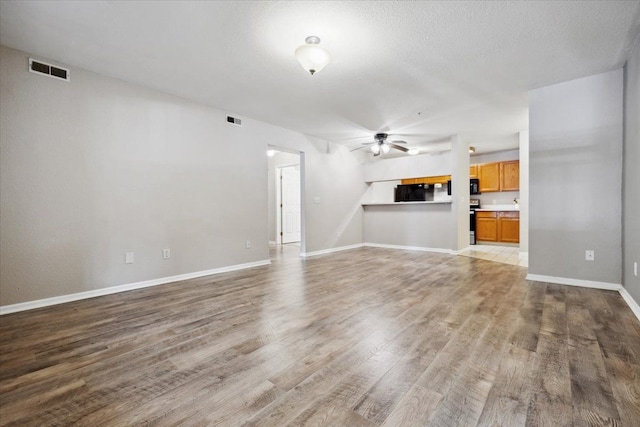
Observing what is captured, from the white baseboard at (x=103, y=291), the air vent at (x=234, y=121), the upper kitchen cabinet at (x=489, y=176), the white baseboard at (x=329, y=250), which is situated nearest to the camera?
the white baseboard at (x=103, y=291)

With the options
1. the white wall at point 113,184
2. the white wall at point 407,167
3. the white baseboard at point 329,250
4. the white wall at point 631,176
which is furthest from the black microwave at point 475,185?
the white wall at point 113,184

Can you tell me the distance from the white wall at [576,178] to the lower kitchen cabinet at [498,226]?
3599 millimetres

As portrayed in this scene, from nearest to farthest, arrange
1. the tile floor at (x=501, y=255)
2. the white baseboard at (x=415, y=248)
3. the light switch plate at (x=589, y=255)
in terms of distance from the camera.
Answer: the light switch plate at (x=589, y=255) → the tile floor at (x=501, y=255) → the white baseboard at (x=415, y=248)

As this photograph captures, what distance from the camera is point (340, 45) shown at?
263cm

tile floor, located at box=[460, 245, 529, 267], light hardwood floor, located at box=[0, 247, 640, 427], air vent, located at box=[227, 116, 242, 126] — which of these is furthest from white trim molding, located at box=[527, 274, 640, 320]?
air vent, located at box=[227, 116, 242, 126]

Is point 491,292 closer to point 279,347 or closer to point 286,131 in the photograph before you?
point 279,347

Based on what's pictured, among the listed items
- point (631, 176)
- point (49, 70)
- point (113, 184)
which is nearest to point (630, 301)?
point (631, 176)

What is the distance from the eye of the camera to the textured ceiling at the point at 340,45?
2.19 meters

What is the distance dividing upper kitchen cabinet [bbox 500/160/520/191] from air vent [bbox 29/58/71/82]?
8401mm

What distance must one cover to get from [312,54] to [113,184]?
2727 mm

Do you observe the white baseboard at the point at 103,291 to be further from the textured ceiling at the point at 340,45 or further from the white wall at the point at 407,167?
the white wall at the point at 407,167

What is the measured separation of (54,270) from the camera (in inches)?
115

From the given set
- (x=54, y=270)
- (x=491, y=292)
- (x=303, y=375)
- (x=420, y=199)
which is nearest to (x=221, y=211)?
(x=54, y=270)

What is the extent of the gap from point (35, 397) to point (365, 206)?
21.9 feet
